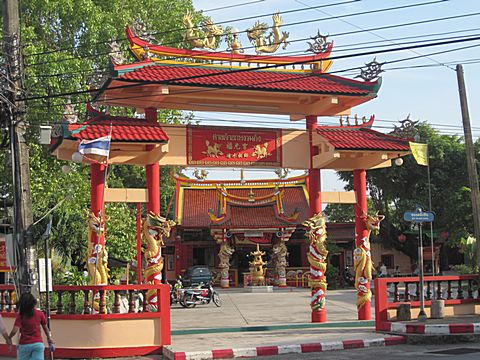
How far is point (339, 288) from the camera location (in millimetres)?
37062

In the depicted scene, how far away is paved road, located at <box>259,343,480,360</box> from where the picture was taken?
1100cm

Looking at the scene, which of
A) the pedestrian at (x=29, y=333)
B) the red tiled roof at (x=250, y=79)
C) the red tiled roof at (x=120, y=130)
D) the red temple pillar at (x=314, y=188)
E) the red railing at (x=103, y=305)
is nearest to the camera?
the pedestrian at (x=29, y=333)

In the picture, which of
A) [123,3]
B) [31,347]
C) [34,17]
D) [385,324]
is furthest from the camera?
[123,3]

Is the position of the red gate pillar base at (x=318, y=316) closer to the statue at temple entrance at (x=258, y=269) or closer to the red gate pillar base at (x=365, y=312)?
the red gate pillar base at (x=365, y=312)

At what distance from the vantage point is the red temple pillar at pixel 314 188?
16.3m

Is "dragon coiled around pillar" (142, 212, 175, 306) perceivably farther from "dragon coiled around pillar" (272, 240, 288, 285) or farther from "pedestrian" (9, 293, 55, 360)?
"dragon coiled around pillar" (272, 240, 288, 285)

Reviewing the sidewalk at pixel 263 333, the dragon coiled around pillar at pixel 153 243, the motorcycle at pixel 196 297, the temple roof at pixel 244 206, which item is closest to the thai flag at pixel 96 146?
the dragon coiled around pillar at pixel 153 243

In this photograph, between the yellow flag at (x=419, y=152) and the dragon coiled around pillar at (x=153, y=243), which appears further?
the yellow flag at (x=419, y=152)

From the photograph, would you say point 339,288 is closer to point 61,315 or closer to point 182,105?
point 182,105

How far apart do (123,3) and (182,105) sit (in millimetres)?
14877

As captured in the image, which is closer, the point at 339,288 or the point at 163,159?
the point at 163,159

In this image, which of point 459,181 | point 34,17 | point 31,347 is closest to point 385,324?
point 31,347

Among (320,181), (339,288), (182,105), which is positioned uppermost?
(182,105)

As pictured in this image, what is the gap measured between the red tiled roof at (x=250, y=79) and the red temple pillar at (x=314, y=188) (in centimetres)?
105
